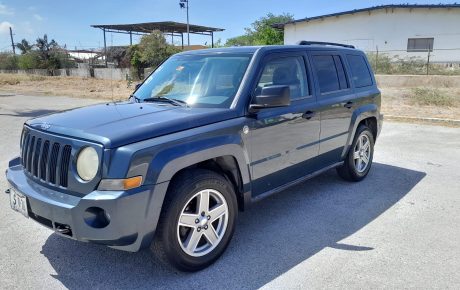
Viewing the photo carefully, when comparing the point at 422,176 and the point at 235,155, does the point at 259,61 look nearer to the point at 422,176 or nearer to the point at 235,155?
the point at 235,155

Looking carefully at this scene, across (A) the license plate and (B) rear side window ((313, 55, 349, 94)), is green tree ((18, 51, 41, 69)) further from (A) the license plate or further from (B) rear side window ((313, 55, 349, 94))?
(A) the license plate

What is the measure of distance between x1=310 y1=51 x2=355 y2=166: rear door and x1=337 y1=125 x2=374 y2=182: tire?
0.32 meters

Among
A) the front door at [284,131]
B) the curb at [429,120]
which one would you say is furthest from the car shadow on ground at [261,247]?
the curb at [429,120]

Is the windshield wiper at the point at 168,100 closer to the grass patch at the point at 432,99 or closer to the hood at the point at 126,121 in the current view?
the hood at the point at 126,121

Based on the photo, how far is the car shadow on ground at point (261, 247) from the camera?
3.04 metres

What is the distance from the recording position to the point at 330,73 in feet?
15.3

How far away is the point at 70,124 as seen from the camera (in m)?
3.03

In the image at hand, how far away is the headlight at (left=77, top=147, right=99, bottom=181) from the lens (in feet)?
8.72

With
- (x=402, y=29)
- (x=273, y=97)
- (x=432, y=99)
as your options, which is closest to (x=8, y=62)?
(x=402, y=29)

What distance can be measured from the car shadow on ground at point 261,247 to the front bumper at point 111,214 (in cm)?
52

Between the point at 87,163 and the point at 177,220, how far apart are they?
0.80 m

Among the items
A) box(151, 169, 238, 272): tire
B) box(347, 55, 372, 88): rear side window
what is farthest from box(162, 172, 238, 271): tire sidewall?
box(347, 55, 372, 88): rear side window

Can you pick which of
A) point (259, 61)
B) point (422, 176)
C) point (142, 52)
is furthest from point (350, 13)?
point (259, 61)

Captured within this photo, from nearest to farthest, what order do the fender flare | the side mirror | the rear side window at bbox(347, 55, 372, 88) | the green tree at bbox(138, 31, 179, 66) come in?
the side mirror, the fender flare, the rear side window at bbox(347, 55, 372, 88), the green tree at bbox(138, 31, 179, 66)
